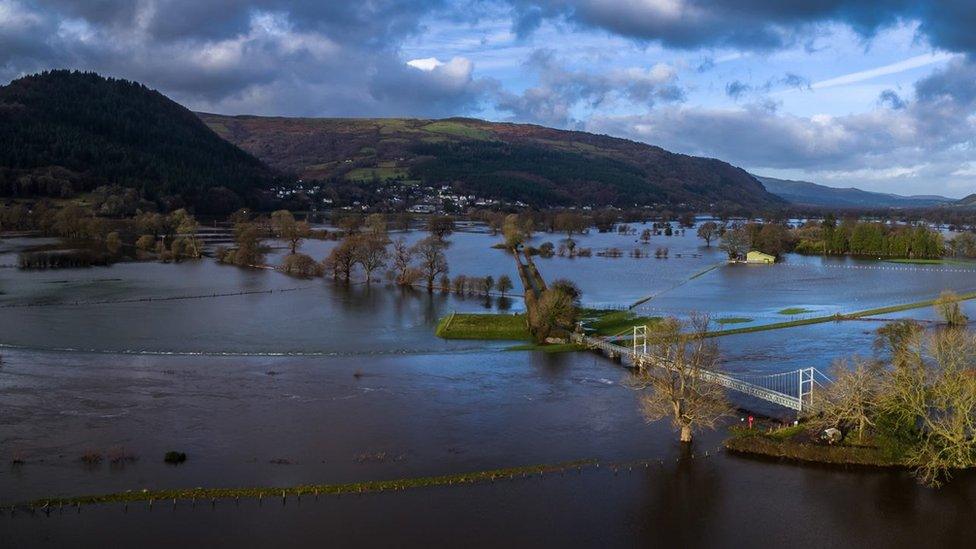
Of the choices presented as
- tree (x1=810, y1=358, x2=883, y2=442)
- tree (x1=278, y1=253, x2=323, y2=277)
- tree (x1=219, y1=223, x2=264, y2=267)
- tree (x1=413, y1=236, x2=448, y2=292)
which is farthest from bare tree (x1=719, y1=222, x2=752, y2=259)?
tree (x1=810, y1=358, x2=883, y2=442)

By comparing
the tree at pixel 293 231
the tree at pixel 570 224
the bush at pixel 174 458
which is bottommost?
the bush at pixel 174 458

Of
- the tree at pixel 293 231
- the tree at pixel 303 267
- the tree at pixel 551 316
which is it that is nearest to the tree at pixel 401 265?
the tree at pixel 303 267

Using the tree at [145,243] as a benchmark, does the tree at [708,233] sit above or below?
above

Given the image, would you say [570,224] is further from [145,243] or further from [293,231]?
[145,243]

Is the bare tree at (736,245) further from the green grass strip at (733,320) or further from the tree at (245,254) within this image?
the tree at (245,254)

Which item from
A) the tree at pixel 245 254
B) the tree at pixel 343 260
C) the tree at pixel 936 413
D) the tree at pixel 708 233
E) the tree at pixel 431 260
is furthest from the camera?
the tree at pixel 708 233

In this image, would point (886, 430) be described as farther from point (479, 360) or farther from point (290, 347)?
point (290, 347)

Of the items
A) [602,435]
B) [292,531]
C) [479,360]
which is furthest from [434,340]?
[292,531]

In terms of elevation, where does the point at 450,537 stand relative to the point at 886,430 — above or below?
below
